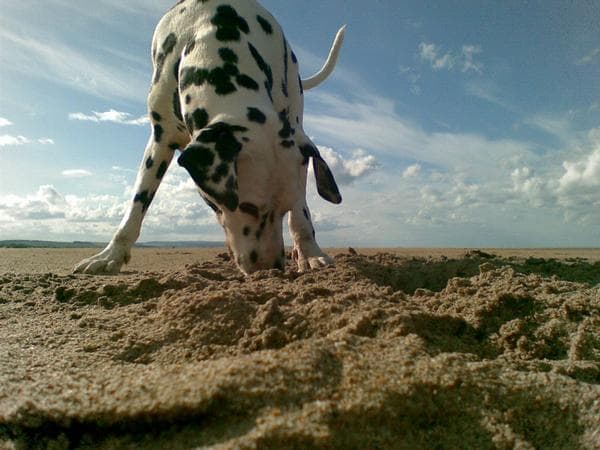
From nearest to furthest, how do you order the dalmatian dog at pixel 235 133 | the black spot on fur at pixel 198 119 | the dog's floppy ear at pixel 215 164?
the dog's floppy ear at pixel 215 164, the dalmatian dog at pixel 235 133, the black spot on fur at pixel 198 119

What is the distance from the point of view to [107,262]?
3.78 metres

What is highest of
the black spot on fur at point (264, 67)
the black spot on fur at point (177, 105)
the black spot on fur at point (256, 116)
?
the black spot on fur at point (264, 67)

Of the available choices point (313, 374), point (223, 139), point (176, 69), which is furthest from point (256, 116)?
point (313, 374)

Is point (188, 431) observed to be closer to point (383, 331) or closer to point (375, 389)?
point (375, 389)

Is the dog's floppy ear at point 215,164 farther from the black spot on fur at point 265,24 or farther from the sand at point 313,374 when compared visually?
the black spot on fur at point 265,24

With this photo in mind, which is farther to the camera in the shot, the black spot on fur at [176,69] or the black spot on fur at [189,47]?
the black spot on fur at [176,69]

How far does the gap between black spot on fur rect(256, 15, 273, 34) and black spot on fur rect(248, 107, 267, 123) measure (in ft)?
3.86

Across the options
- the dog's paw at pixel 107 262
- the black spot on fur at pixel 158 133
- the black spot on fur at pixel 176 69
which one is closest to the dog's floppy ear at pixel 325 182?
the black spot on fur at pixel 176 69

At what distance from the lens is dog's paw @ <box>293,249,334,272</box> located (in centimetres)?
356

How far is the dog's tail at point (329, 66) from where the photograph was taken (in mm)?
5730

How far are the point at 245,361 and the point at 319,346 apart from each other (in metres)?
0.19

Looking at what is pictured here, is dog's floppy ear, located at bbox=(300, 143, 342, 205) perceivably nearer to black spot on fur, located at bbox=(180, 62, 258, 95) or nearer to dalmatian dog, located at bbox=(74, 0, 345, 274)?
dalmatian dog, located at bbox=(74, 0, 345, 274)

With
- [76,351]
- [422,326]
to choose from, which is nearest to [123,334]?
[76,351]

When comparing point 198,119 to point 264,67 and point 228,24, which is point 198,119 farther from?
point 228,24
